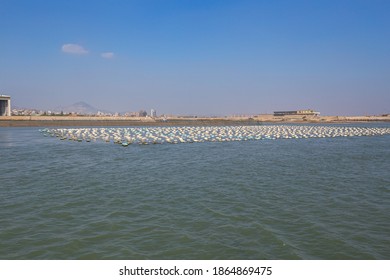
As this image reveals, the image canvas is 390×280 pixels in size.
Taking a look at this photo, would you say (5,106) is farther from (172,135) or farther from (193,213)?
(193,213)

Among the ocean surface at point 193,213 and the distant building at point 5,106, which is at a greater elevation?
the distant building at point 5,106

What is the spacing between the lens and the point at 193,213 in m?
12.4

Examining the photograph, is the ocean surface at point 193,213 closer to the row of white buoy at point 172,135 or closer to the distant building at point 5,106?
the row of white buoy at point 172,135

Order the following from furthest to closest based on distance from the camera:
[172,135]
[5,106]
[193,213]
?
[5,106], [172,135], [193,213]

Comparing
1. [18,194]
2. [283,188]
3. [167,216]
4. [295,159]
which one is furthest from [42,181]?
[295,159]

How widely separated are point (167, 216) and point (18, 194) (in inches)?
349

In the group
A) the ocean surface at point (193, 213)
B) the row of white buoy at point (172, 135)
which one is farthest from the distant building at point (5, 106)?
the ocean surface at point (193, 213)

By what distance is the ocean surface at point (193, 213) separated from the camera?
9.03 metres

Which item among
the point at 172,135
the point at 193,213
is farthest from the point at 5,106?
the point at 193,213

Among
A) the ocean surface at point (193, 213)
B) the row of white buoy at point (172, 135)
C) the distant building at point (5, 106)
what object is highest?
the distant building at point (5, 106)

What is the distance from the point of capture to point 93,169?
2295 cm
